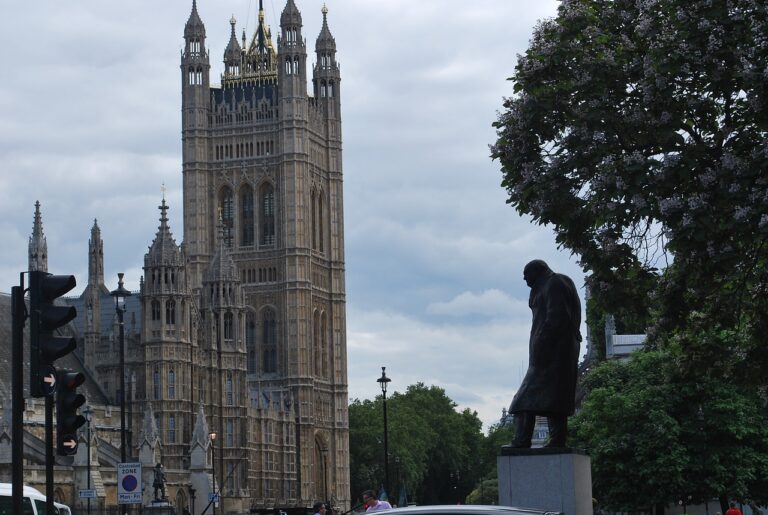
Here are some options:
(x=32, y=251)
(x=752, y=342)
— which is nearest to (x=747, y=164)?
(x=752, y=342)

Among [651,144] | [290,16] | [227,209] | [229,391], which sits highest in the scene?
[290,16]

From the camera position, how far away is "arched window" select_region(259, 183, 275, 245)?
129750 millimetres

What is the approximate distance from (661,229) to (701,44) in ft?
8.10

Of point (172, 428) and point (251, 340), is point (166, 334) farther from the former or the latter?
point (251, 340)

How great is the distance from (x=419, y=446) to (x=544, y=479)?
12757 cm

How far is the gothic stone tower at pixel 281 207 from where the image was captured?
12612cm

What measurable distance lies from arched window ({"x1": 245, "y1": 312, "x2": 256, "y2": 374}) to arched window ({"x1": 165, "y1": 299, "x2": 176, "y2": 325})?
3759 centimetres

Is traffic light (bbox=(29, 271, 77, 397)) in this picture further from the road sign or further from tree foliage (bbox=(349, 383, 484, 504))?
tree foliage (bbox=(349, 383, 484, 504))

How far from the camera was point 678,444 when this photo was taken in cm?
4881

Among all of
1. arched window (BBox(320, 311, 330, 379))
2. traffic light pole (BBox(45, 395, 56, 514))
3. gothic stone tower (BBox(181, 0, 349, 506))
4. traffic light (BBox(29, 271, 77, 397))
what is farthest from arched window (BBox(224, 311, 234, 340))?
traffic light (BBox(29, 271, 77, 397))

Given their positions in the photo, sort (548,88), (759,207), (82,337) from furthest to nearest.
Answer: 1. (82,337)
2. (548,88)
3. (759,207)

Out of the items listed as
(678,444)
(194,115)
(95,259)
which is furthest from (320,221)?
(678,444)

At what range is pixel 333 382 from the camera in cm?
13025

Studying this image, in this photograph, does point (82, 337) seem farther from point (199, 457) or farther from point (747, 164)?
point (747, 164)
